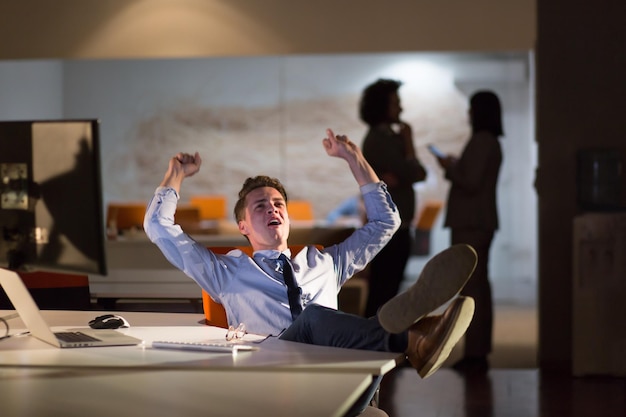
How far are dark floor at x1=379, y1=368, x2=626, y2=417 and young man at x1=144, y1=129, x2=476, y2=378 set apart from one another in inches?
62.2

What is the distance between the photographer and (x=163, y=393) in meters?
2.09

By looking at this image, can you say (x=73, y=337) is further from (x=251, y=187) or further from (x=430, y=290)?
(x=251, y=187)

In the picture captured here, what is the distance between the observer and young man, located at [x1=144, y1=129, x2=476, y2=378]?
105 inches

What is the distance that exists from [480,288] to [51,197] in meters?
4.28

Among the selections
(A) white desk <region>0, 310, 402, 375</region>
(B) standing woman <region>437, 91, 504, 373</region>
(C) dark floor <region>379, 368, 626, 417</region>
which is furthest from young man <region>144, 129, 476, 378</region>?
(B) standing woman <region>437, 91, 504, 373</region>

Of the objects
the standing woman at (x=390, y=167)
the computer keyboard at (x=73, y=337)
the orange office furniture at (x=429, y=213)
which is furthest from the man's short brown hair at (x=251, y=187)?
the orange office furniture at (x=429, y=213)

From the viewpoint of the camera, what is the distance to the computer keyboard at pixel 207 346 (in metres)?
2.57

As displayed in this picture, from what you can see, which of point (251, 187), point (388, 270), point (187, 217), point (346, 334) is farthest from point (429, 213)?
point (346, 334)

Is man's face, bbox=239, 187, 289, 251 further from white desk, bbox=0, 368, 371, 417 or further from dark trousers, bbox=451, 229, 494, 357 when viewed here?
dark trousers, bbox=451, 229, 494, 357

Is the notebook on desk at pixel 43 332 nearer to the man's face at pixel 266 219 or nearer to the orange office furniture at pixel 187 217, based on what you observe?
the man's face at pixel 266 219

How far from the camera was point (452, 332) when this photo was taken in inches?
100

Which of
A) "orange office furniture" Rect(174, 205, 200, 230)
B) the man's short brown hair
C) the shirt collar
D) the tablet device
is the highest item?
the tablet device

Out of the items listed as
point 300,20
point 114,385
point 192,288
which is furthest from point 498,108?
point 114,385

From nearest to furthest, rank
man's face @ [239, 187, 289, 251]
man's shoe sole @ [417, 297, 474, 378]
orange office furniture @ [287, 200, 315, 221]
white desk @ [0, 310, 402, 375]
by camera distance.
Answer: white desk @ [0, 310, 402, 375]
man's shoe sole @ [417, 297, 474, 378]
man's face @ [239, 187, 289, 251]
orange office furniture @ [287, 200, 315, 221]
